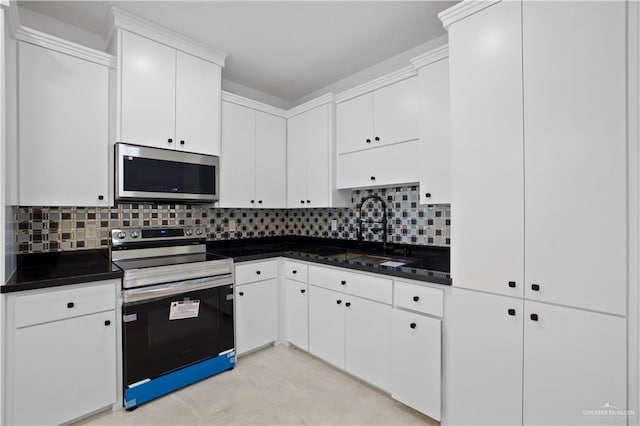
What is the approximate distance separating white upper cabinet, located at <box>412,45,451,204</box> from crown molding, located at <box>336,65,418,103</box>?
0.13m

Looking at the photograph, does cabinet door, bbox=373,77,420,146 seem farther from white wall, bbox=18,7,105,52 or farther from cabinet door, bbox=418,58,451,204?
white wall, bbox=18,7,105,52

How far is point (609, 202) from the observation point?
3.97 ft

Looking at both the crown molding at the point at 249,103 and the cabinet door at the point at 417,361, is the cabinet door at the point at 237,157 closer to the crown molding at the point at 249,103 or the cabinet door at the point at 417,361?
the crown molding at the point at 249,103

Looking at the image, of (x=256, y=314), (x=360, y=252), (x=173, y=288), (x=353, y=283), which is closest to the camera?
(x=173, y=288)

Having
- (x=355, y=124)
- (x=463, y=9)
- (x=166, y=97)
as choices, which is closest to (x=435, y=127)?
(x=463, y=9)

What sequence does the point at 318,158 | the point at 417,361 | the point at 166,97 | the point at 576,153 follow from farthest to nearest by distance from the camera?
the point at 318,158, the point at 166,97, the point at 417,361, the point at 576,153

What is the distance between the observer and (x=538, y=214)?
1374 millimetres

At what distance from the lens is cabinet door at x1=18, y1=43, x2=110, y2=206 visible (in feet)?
6.11

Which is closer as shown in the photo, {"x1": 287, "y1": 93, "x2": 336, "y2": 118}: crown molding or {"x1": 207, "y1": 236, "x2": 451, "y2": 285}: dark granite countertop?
{"x1": 207, "y1": 236, "x2": 451, "y2": 285}: dark granite countertop

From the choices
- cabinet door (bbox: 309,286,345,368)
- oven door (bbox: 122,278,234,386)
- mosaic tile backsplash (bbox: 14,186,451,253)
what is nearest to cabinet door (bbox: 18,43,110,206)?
mosaic tile backsplash (bbox: 14,186,451,253)

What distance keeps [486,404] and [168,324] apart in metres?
1.98

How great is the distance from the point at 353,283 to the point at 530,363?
1.09 meters

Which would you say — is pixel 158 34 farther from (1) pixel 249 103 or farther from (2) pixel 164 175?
(2) pixel 164 175

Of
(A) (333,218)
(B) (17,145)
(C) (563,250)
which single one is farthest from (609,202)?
(B) (17,145)
